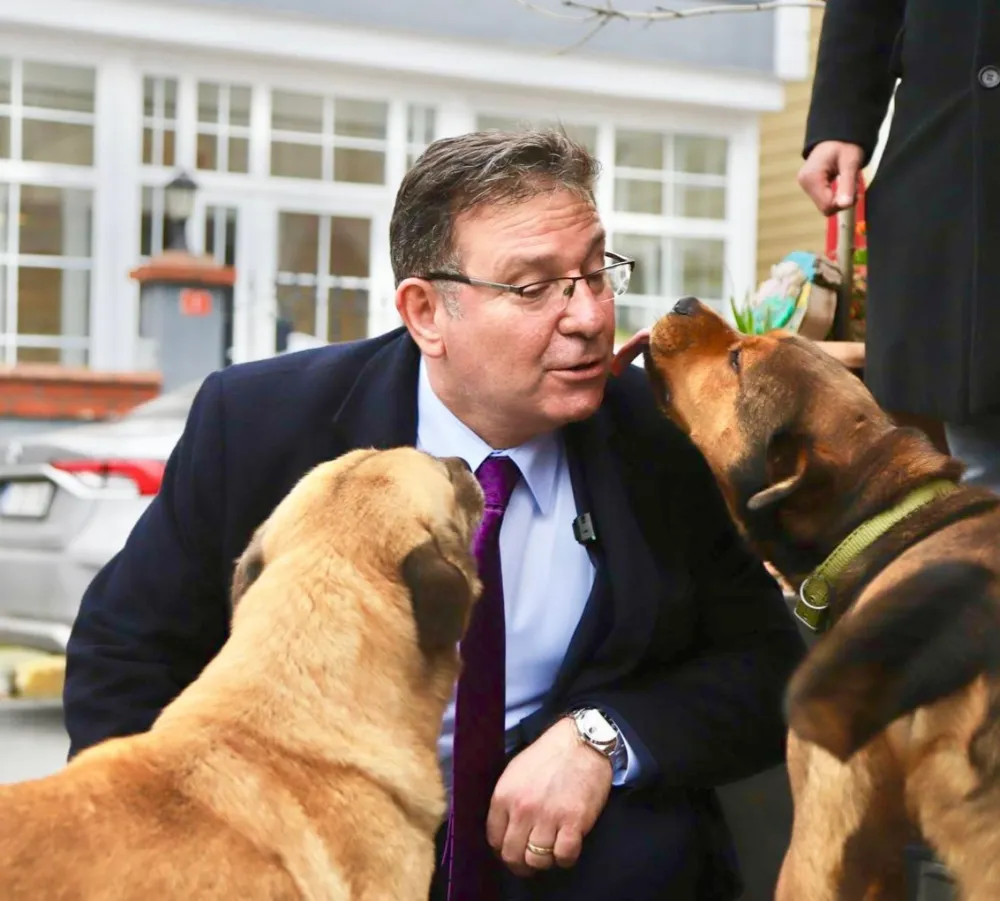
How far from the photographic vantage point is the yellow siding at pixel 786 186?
49.4ft

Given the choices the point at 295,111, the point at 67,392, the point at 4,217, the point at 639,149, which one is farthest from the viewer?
the point at 639,149

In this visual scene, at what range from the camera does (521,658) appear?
2.99 metres

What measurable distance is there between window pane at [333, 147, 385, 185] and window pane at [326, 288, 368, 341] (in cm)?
115

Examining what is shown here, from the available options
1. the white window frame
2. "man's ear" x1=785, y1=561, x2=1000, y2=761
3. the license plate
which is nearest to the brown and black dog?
"man's ear" x1=785, y1=561, x2=1000, y2=761

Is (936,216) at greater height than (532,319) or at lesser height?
greater

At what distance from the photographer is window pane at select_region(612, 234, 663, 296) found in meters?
14.8

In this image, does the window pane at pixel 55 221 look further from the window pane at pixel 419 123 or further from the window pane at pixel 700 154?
the window pane at pixel 700 154

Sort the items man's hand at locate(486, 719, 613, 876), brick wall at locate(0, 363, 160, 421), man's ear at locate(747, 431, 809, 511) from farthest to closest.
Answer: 1. brick wall at locate(0, 363, 160, 421)
2. man's ear at locate(747, 431, 809, 511)
3. man's hand at locate(486, 719, 613, 876)

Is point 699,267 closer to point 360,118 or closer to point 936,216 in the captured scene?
point 360,118

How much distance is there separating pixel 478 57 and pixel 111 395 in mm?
4943

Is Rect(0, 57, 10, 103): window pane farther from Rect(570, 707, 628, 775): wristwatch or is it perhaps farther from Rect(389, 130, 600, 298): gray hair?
Rect(570, 707, 628, 775): wristwatch

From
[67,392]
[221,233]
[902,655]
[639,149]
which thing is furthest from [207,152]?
[902,655]

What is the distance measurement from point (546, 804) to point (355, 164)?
1165cm

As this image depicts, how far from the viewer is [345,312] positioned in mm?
13445
